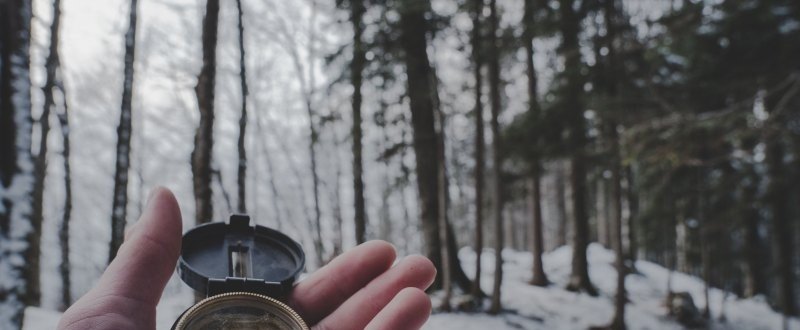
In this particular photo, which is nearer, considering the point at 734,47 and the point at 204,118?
the point at 204,118

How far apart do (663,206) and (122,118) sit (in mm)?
18095

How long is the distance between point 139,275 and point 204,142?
506cm

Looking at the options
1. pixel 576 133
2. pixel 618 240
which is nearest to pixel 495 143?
pixel 576 133

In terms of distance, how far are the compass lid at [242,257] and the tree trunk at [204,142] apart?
4.56 metres

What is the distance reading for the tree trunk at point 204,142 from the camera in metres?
6.25

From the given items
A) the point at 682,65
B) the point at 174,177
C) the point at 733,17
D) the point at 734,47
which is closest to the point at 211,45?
the point at 733,17

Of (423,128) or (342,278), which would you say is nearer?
(342,278)

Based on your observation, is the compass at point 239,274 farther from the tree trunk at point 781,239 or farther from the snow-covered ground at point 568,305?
the tree trunk at point 781,239

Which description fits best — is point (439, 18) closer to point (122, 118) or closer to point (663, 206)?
point (122, 118)

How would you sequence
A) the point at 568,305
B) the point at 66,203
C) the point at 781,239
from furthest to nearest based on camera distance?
the point at 781,239, the point at 568,305, the point at 66,203

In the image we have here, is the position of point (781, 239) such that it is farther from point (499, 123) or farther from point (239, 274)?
point (239, 274)

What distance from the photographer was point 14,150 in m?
3.34

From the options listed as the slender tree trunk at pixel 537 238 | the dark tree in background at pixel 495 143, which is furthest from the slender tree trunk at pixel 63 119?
→ the slender tree trunk at pixel 537 238

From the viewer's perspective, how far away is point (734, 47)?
13.5 m
